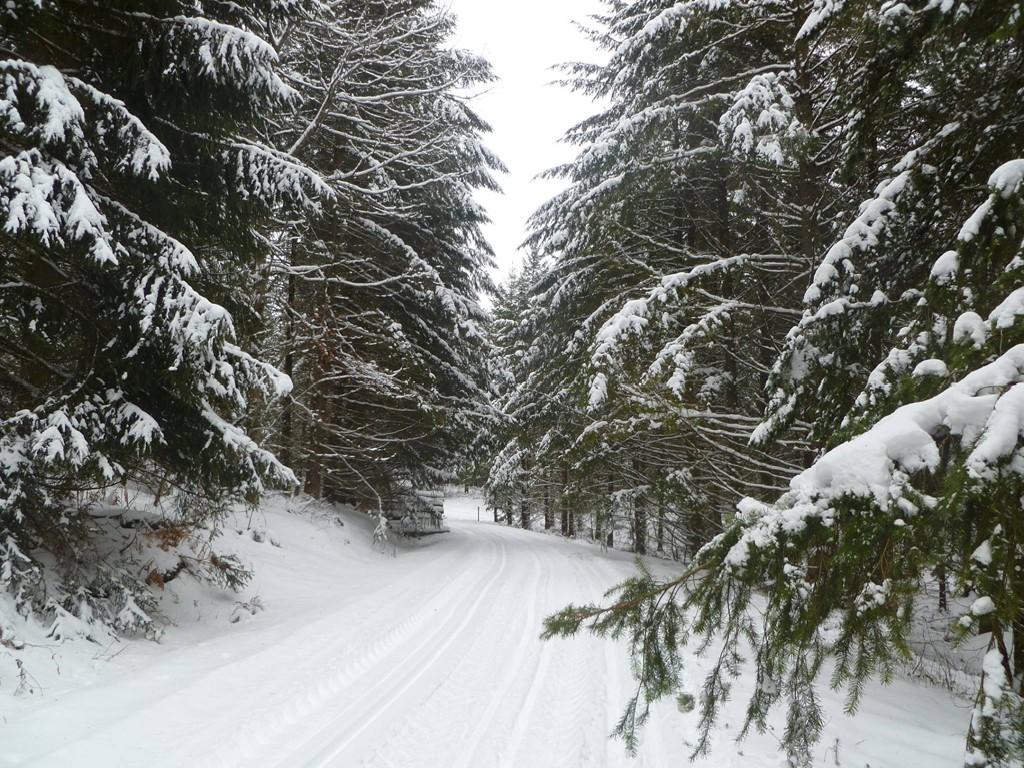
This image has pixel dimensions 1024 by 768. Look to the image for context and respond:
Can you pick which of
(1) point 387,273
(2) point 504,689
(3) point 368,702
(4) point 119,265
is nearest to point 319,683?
(3) point 368,702

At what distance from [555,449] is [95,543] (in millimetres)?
9382

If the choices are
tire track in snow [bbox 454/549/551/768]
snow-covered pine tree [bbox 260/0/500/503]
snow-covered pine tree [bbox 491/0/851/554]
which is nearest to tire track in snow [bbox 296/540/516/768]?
tire track in snow [bbox 454/549/551/768]

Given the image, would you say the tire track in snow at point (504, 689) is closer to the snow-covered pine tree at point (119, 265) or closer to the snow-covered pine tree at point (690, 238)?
the snow-covered pine tree at point (690, 238)

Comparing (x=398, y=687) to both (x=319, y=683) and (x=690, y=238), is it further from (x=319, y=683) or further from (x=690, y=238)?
(x=690, y=238)

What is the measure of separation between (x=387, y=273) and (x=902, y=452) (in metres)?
12.2

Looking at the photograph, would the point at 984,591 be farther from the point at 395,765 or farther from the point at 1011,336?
the point at 395,765

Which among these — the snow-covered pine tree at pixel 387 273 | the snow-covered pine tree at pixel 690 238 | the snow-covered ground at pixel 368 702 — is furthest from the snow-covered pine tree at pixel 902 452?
the snow-covered pine tree at pixel 387 273

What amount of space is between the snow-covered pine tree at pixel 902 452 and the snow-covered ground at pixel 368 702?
1.53m

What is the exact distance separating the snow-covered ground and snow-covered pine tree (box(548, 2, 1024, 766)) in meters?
1.53

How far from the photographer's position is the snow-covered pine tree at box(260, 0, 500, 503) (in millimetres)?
9672

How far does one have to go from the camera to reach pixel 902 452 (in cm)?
175

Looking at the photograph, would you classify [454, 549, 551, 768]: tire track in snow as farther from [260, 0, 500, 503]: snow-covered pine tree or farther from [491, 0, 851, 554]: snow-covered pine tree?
[260, 0, 500, 503]: snow-covered pine tree

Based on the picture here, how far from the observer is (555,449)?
1309 cm

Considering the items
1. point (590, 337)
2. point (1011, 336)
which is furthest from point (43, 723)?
point (590, 337)
